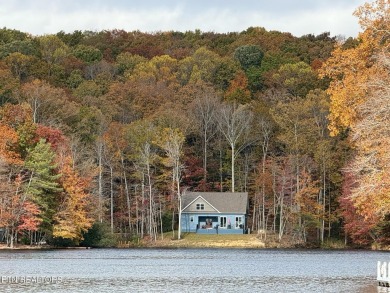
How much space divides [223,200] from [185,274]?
5658cm

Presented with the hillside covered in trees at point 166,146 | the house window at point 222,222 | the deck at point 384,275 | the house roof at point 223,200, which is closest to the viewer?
the deck at point 384,275

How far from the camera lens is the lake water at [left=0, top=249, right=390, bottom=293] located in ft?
138

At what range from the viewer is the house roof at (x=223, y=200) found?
10781 cm

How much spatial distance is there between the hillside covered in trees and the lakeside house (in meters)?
1.61

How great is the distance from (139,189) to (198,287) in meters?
64.0

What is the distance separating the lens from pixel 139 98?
122000 millimetres

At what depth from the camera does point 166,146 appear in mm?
100938

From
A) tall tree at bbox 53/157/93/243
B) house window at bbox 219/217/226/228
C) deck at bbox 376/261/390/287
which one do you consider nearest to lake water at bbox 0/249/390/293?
deck at bbox 376/261/390/287

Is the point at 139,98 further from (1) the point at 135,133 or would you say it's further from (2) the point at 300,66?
(2) the point at 300,66

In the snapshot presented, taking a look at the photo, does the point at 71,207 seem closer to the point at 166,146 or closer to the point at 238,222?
the point at 166,146

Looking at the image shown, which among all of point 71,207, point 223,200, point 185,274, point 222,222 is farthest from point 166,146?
point 185,274

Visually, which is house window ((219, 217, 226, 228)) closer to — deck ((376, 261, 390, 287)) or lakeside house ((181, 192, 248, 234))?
lakeside house ((181, 192, 248, 234))

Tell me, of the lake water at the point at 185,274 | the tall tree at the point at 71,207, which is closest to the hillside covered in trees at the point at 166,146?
the tall tree at the point at 71,207

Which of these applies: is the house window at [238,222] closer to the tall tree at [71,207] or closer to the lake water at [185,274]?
the tall tree at [71,207]
